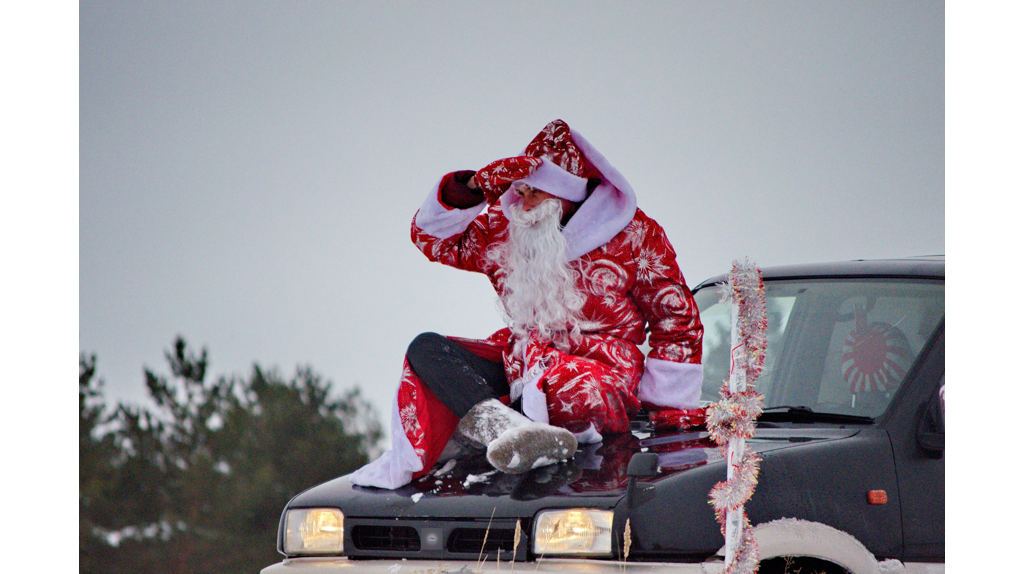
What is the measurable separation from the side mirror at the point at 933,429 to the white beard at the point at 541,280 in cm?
120

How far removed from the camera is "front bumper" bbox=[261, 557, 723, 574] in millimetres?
2203

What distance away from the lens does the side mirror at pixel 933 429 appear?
248 cm

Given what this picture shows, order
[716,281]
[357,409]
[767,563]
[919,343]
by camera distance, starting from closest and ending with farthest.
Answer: [767,563], [919,343], [716,281], [357,409]

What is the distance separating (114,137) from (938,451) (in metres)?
6.85

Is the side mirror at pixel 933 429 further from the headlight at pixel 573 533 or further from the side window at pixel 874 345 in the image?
the headlight at pixel 573 533

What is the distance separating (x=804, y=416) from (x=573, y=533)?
983 mm

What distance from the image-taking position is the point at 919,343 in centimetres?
277

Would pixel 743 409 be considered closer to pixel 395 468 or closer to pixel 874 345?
pixel 874 345

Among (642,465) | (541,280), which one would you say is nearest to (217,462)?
(541,280)

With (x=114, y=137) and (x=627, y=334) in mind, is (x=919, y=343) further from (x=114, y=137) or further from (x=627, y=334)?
(x=114, y=137)

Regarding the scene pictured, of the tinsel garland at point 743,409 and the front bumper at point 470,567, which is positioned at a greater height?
the tinsel garland at point 743,409

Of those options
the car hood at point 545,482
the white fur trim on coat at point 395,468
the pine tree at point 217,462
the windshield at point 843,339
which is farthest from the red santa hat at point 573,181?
the pine tree at point 217,462

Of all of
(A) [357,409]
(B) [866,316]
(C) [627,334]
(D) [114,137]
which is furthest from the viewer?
(A) [357,409]
